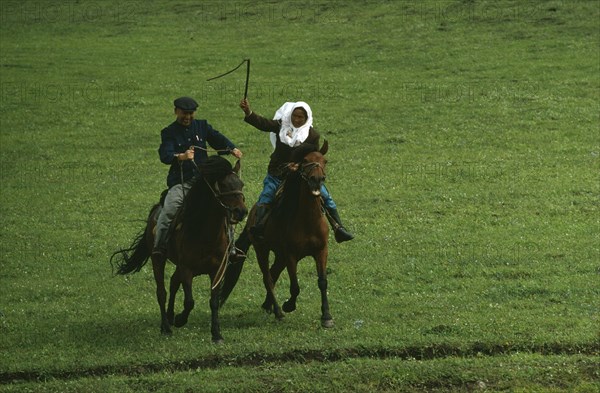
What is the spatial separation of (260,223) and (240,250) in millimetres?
557

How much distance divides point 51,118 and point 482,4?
20.5 meters

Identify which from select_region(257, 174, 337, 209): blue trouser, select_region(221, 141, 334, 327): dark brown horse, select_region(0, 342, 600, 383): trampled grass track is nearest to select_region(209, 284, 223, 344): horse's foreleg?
select_region(0, 342, 600, 383): trampled grass track

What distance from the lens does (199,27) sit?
51.9 m

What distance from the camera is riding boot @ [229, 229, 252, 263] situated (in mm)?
17939

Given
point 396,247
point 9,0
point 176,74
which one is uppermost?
point 9,0

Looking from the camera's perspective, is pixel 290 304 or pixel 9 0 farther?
pixel 9 0

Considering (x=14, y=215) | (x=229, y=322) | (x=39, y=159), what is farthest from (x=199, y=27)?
(x=229, y=322)

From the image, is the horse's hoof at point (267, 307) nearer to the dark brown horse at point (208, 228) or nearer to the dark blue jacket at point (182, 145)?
the dark brown horse at point (208, 228)

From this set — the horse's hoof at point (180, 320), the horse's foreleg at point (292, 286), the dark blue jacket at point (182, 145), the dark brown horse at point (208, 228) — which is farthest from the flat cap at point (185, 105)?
the horse's hoof at point (180, 320)

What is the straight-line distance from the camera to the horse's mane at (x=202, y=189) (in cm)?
1655

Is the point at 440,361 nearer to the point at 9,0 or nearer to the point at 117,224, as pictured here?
the point at 117,224

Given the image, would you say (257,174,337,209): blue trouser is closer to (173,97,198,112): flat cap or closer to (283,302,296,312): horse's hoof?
(283,302,296,312): horse's hoof

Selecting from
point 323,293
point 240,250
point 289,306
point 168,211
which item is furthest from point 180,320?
point 323,293

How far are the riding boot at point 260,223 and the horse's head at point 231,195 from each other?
2.26 m
